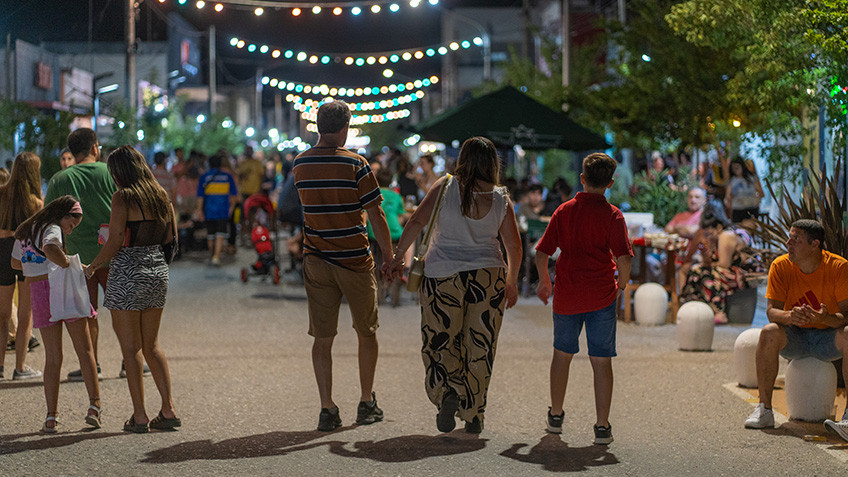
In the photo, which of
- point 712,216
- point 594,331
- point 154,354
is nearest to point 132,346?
point 154,354

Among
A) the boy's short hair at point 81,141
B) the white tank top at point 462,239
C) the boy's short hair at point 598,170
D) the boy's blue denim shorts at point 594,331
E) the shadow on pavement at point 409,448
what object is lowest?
the shadow on pavement at point 409,448

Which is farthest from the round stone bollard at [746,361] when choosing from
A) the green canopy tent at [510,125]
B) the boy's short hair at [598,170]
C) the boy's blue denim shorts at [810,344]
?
the green canopy tent at [510,125]

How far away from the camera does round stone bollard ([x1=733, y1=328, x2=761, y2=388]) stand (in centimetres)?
873

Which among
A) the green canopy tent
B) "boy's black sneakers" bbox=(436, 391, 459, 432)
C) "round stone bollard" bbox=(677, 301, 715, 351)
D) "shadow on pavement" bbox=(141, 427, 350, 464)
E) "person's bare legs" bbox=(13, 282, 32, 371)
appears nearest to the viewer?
"shadow on pavement" bbox=(141, 427, 350, 464)

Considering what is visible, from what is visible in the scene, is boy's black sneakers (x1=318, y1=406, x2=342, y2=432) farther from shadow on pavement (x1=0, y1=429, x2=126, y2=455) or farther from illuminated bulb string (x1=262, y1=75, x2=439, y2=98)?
illuminated bulb string (x1=262, y1=75, x2=439, y2=98)

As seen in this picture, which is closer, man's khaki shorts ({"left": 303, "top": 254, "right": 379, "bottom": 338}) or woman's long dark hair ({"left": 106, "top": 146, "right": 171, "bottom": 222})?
woman's long dark hair ({"left": 106, "top": 146, "right": 171, "bottom": 222})

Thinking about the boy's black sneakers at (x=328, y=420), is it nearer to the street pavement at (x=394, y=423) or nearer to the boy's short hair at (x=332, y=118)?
the street pavement at (x=394, y=423)

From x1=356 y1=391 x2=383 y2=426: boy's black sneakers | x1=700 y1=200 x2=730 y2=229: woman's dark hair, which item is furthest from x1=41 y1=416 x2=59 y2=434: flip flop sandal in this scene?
x1=700 y1=200 x2=730 y2=229: woman's dark hair

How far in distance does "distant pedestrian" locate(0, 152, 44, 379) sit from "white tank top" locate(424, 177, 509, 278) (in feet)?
11.2

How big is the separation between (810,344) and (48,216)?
16.6 ft

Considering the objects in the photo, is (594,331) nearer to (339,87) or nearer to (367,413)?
(367,413)

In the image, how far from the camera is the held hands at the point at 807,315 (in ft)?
23.5

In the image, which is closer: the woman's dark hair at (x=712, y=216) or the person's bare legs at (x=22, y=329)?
the person's bare legs at (x=22, y=329)

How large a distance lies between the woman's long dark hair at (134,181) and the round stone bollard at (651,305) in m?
6.98
